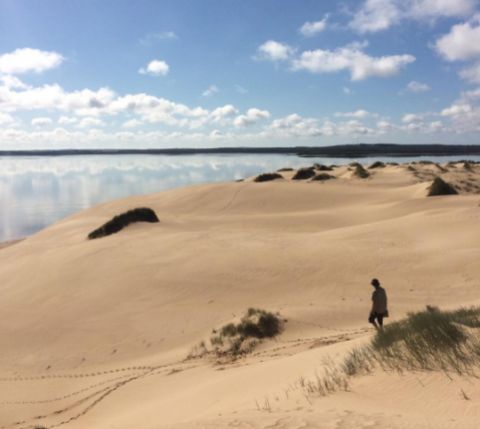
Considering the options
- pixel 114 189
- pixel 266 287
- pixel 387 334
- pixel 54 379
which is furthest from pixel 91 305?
pixel 114 189

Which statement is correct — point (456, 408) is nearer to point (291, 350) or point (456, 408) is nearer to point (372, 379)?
point (372, 379)

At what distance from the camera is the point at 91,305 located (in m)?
12.4

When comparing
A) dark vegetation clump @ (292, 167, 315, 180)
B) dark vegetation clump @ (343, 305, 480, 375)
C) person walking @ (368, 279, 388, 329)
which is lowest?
person walking @ (368, 279, 388, 329)

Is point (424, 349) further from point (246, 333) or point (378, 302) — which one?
point (246, 333)

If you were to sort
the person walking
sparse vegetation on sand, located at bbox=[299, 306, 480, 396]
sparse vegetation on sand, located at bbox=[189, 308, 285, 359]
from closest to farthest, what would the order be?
sparse vegetation on sand, located at bbox=[299, 306, 480, 396], the person walking, sparse vegetation on sand, located at bbox=[189, 308, 285, 359]

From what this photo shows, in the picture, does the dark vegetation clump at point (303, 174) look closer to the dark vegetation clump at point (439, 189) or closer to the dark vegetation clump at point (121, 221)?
the dark vegetation clump at point (439, 189)

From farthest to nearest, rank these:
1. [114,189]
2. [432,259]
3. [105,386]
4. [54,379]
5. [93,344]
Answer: [114,189]
[432,259]
[93,344]
[54,379]
[105,386]

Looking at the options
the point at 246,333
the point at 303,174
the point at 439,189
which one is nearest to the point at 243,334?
the point at 246,333

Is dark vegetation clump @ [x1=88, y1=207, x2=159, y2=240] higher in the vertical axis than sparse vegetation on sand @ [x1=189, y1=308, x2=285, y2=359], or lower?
higher

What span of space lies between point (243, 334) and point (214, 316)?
160 cm

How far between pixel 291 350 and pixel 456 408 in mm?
4473

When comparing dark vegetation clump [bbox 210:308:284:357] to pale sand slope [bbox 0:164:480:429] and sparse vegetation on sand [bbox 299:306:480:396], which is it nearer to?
pale sand slope [bbox 0:164:480:429]

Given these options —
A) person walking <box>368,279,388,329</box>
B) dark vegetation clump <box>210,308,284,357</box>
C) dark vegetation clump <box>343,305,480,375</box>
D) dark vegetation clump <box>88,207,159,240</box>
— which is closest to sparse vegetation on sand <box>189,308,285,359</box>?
dark vegetation clump <box>210,308,284,357</box>

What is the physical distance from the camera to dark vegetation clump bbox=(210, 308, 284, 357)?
9.30 metres
